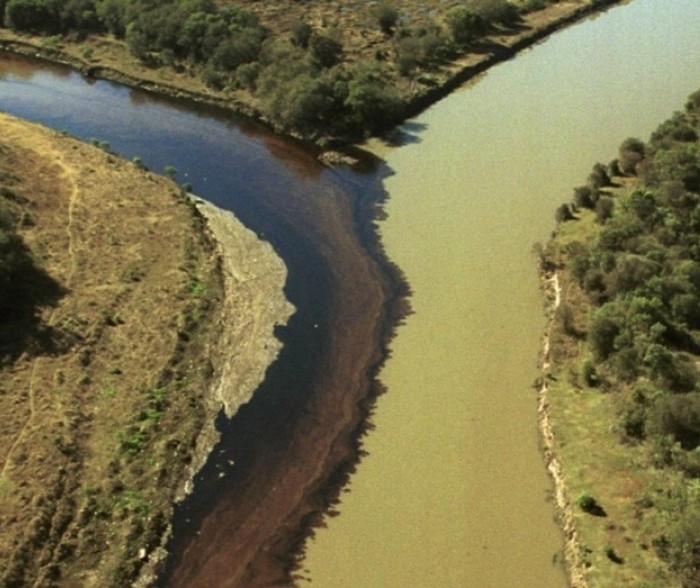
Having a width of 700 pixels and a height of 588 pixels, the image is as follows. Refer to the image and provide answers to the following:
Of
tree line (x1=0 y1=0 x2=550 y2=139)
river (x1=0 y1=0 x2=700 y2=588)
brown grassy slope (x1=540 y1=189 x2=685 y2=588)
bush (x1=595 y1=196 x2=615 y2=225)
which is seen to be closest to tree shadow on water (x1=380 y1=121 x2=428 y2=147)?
river (x1=0 y1=0 x2=700 y2=588)

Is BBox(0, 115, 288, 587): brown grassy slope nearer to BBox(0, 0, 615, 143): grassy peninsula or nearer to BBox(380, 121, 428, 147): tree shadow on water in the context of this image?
BBox(0, 0, 615, 143): grassy peninsula

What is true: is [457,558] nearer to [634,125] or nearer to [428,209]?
[428,209]

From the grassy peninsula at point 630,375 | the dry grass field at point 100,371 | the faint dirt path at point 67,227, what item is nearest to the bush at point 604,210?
the grassy peninsula at point 630,375

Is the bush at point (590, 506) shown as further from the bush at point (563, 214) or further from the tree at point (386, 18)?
the tree at point (386, 18)

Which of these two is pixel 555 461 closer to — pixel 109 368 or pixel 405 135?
pixel 109 368

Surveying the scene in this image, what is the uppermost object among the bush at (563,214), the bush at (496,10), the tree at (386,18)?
the bush at (496,10)

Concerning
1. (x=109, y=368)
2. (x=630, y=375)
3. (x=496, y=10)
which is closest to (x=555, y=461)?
(x=630, y=375)
